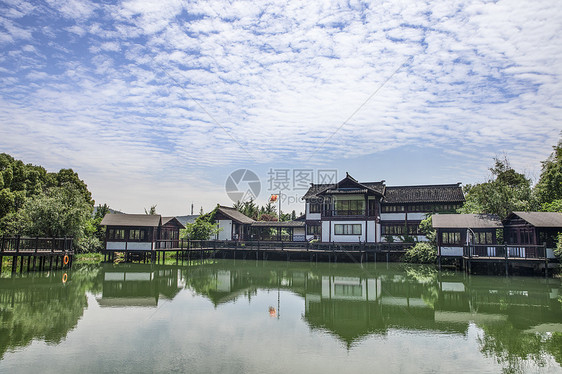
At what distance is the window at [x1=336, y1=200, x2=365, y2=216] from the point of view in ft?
128

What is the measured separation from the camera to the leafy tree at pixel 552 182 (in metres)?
33.3

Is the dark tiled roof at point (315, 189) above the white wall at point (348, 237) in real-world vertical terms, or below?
above

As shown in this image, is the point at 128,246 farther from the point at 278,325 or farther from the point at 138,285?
the point at 278,325

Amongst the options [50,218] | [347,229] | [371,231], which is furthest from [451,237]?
[50,218]

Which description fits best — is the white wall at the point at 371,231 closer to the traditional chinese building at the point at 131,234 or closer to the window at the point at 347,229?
the window at the point at 347,229

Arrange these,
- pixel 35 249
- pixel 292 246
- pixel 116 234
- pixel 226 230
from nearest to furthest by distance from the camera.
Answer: pixel 35 249, pixel 116 234, pixel 292 246, pixel 226 230

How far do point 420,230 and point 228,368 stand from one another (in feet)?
114

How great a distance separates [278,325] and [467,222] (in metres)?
21.8

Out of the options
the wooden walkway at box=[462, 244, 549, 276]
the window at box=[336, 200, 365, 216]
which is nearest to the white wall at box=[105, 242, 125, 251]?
the window at box=[336, 200, 365, 216]

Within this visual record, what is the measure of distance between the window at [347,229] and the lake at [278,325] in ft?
48.3

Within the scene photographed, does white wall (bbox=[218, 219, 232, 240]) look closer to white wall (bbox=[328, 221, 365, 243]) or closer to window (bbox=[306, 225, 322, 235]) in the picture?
window (bbox=[306, 225, 322, 235])

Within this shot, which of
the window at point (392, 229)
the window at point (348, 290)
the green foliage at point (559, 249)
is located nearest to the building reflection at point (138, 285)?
the window at point (348, 290)

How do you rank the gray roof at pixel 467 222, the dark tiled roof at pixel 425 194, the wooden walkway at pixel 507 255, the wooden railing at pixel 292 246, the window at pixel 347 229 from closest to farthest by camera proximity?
1. the wooden walkway at pixel 507 255
2. the gray roof at pixel 467 222
3. the wooden railing at pixel 292 246
4. the window at pixel 347 229
5. the dark tiled roof at pixel 425 194

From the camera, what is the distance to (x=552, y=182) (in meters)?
33.6
